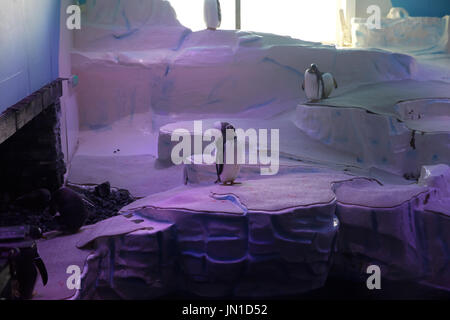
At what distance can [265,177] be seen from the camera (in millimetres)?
4945

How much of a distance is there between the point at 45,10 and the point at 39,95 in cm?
124

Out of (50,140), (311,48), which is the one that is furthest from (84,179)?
(311,48)

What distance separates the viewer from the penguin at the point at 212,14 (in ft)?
30.1

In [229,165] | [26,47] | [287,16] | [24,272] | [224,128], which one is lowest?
[24,272]

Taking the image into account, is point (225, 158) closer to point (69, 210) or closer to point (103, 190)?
point (69, 210)

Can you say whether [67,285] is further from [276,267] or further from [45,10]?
[45,10]

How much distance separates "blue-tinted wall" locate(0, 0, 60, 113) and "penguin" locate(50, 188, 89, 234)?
2.97 ft

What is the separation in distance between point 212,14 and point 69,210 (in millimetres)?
5597

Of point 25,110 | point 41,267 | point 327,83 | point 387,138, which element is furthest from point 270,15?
point 41,267

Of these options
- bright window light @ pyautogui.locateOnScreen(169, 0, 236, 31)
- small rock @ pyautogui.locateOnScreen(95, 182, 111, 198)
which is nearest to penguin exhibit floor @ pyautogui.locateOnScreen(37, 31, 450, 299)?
small rock @ pyautogui.locateOnScreen(95, 182, 111, 198)

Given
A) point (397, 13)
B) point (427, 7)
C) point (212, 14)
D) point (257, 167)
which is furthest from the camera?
point (427, 7)

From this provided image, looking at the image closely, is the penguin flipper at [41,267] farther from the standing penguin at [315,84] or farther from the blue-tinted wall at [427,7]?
the blue-tinted wall at [427,7]

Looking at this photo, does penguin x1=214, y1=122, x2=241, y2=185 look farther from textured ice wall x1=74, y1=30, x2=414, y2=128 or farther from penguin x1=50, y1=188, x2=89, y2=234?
textured ice wall x1=74, y1=30, x2=414, y2=128
